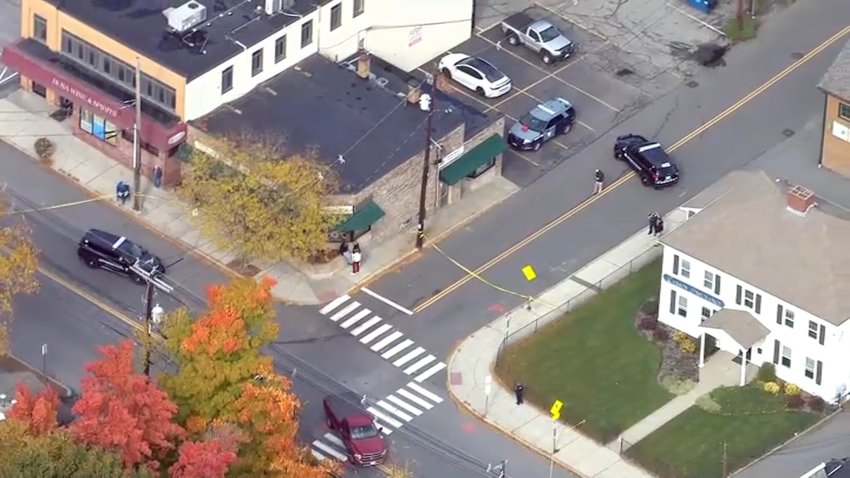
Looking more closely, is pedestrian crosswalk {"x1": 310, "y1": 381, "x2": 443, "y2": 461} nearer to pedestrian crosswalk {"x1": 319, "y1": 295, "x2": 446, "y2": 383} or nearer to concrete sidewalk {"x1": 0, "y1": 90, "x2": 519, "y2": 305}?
pedestrian crosswalk {"x1": 319, "y1": 295, "x2": 446, "y2": 383}

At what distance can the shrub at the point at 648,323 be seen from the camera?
113 metres

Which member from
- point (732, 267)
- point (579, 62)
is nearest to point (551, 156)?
point (579, 62)

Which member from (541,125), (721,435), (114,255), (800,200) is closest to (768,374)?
(721,435)

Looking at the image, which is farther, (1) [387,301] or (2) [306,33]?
(2) [306,33]

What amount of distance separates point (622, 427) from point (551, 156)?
20783 mm

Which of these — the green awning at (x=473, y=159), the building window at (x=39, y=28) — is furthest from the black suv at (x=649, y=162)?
the building window at (x=39, y=28)

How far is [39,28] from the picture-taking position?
121500 mm

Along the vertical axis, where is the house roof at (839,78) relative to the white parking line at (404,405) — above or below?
above

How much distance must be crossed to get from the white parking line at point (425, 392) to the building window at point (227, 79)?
18.2 meters

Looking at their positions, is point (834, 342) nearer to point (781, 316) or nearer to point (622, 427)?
point (781, 316)

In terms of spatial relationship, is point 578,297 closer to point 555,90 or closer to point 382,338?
point 382,338

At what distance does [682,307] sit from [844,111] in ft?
52.1

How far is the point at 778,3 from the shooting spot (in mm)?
135750

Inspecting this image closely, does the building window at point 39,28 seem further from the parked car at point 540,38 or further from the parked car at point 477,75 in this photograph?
the parked car at point 540,38
